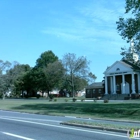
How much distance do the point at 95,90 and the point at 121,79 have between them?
19.0m

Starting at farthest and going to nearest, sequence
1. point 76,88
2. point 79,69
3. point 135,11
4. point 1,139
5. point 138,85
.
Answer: point 76,88 → point 79,69 → point 138,85 → point 135,11 → point 1,139

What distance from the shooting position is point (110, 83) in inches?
2736

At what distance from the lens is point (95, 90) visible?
8644 cm

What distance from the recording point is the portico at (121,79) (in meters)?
64.3

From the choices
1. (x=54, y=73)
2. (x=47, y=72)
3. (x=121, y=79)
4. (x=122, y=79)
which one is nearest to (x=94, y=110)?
(x=122, y=79)

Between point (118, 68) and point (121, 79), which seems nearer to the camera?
point (118, 68)

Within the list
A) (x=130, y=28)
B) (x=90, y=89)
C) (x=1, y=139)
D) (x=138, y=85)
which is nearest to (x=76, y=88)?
(x=90, y=89)

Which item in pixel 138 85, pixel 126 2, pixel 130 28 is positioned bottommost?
pixel 138 85

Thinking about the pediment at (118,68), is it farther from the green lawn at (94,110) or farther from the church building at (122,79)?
the green lawn at (94,110)

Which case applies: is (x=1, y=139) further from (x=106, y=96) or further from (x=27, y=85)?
(x=27, y=85)

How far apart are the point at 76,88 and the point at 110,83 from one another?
23.4 meters

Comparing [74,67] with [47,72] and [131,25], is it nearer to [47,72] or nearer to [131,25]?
[47,72]

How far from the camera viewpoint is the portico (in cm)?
6431

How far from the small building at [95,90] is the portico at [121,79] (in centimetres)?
1509
